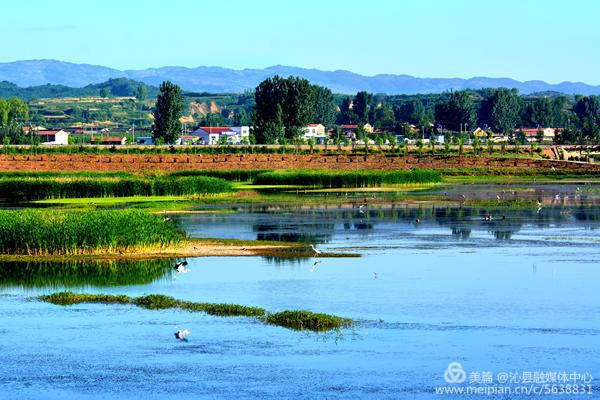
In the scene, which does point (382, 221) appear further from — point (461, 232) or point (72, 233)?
point (72, 233)

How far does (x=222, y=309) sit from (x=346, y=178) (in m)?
81.4

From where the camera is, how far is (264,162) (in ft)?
529

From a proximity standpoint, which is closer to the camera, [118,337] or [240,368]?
[240,368]

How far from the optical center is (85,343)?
38.0 metres

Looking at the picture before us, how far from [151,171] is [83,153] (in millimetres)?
23605

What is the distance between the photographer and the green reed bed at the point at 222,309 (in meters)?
40.4

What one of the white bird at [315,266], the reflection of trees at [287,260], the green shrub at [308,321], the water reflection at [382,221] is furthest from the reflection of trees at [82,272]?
the water reflection at [382,221]

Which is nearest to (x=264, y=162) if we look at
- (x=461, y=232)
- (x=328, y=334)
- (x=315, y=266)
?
(x=461, y=232)

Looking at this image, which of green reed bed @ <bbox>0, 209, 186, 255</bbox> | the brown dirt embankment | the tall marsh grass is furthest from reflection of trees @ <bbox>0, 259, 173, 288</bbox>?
the brown dirt embankment

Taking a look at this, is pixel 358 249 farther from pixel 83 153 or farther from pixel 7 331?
pixel 83 153

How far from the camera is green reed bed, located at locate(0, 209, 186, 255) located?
57188 mm

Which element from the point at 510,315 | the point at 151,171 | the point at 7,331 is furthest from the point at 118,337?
the point at 151,171

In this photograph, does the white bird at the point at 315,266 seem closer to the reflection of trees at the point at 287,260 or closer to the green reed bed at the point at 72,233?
the reflection of trees at the point at 287,260

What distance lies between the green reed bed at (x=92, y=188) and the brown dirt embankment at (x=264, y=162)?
1800 inches
